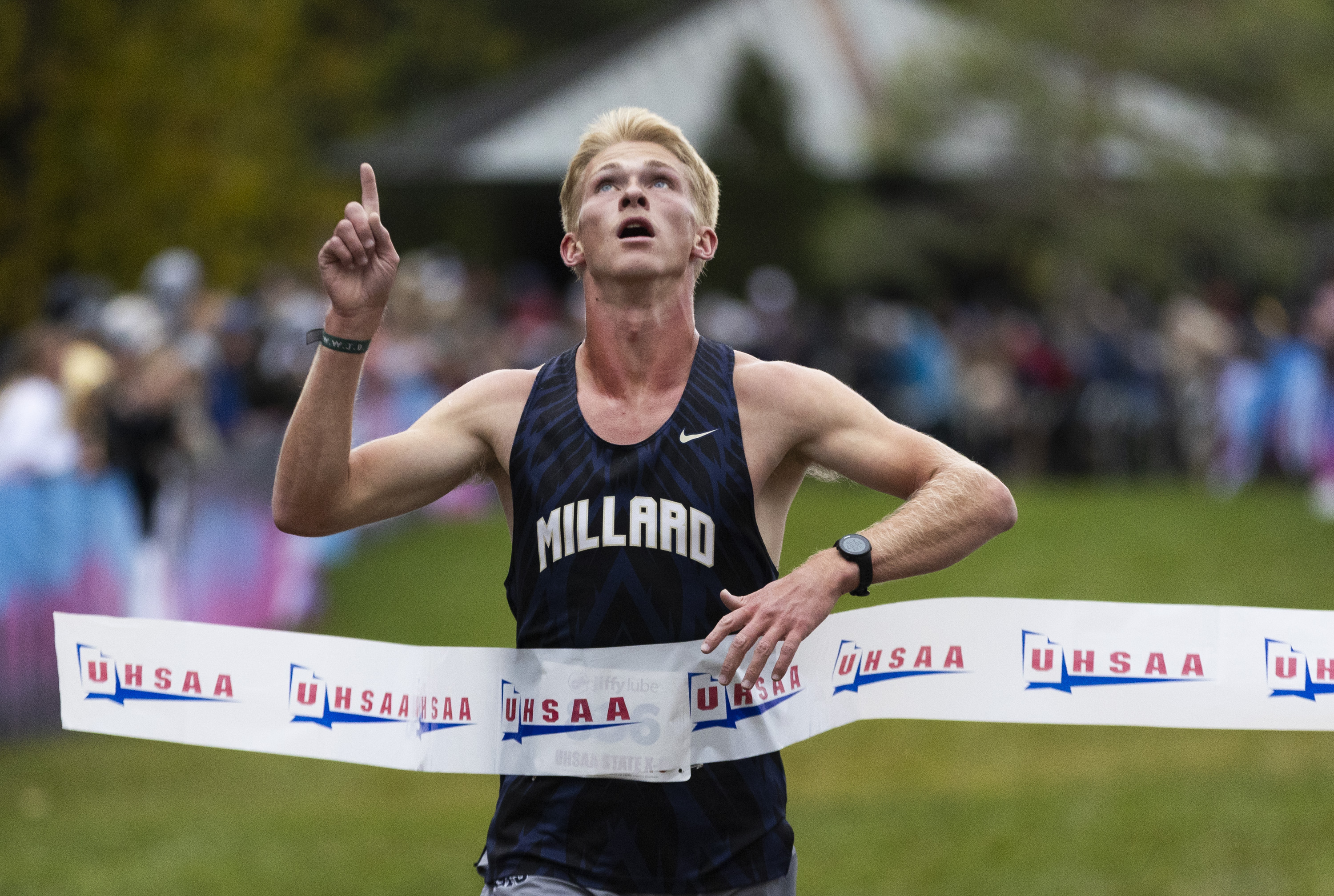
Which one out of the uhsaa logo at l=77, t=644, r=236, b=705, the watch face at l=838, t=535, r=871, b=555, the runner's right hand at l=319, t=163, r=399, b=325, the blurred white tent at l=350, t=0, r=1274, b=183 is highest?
the blurred white tent at l=350, t=0, r=1274, b=183

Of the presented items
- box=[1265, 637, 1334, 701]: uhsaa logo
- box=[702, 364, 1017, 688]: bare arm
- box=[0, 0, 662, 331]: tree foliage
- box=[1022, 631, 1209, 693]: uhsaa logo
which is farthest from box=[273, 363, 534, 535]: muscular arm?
box=[0, 0, 662, 331]: tree foliage

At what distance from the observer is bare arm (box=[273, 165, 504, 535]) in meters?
3.88

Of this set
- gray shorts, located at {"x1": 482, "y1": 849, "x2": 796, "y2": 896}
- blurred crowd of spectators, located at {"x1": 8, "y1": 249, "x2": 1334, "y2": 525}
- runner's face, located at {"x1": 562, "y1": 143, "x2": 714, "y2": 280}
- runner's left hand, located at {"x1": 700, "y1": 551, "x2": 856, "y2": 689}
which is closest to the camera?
runner's left hand, located at {"x1": 700, "y1": 551, "x2": 856, "y2": 689}

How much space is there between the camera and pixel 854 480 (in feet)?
13.5

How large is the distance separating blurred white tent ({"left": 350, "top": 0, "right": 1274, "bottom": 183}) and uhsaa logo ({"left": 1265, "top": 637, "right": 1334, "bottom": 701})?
2727cm

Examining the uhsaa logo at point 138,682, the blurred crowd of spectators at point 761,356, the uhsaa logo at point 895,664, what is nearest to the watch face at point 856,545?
the uhsaa logo at point 895,664

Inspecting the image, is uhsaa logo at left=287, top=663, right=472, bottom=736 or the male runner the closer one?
the male runner

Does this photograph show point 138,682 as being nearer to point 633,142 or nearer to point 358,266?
point 358,266

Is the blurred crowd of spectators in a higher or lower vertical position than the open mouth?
higher

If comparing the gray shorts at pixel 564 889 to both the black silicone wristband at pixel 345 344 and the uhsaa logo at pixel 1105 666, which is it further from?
the black silicone wristband at pixel 345 344

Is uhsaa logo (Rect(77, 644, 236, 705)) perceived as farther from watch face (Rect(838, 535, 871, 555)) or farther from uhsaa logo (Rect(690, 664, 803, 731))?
watch face (Rect(838, 535, 871, 555))

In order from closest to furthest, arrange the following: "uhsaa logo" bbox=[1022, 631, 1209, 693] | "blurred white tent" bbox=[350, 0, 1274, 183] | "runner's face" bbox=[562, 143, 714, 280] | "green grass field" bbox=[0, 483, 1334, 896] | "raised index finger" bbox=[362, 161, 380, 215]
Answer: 1. "raised index finger" bbox=[362, 161, 380, 215]
2. "runner's face" bbox=[562, 143, 714, 280]
3. "uhsaa logo" bbox=[1022, 631, 1209, 693]
4. "green grass field" bbox=[0, 483, 1334, 896]
5. "blurred white tent" bbox=[350, 0, 1274, 183]

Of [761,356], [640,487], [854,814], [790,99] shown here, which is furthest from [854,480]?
[790,99]

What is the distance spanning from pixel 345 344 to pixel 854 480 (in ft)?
3.95
